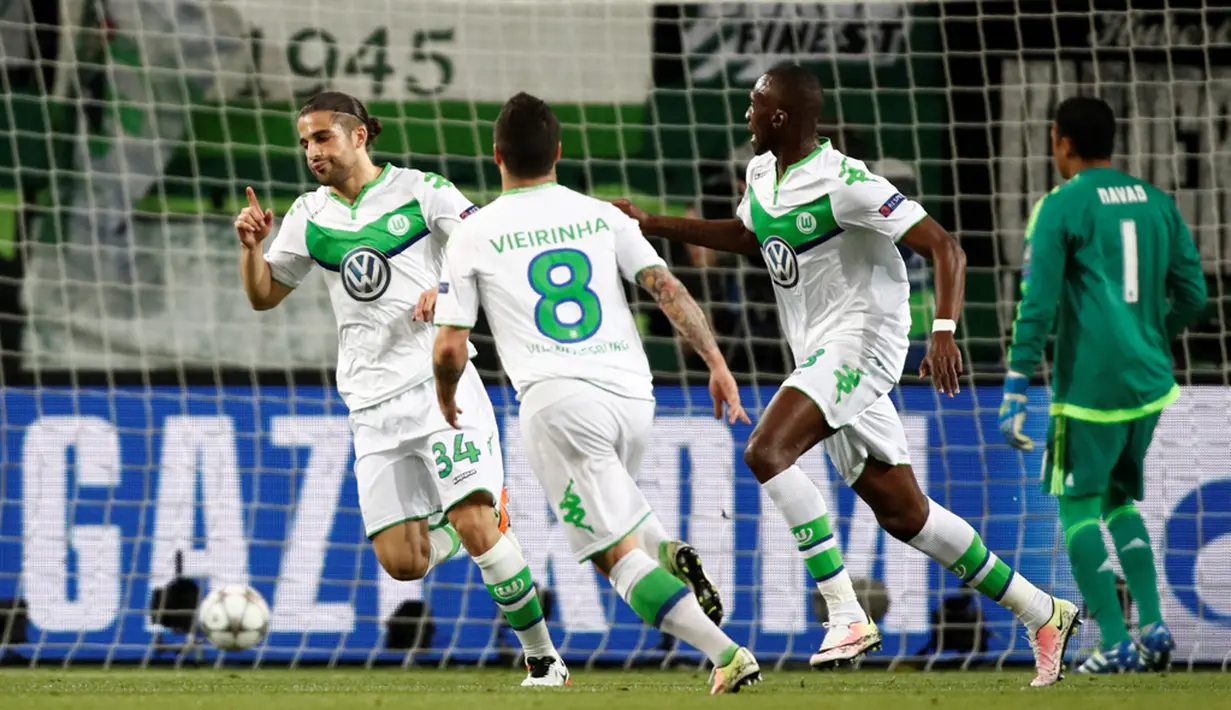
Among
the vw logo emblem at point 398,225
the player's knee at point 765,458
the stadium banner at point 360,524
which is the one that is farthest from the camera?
the stadium banner at point 360,524

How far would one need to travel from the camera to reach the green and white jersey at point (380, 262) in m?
6.20

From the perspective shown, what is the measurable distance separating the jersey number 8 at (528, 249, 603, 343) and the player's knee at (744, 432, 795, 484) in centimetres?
87

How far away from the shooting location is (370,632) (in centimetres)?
793

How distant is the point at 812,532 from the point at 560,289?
1312 mm

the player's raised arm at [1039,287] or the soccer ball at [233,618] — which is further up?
the player's raised arm at [1039,287]

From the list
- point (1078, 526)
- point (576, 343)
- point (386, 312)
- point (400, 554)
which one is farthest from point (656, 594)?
point (1078, 526)

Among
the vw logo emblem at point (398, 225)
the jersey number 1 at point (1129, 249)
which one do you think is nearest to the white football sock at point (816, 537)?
the jersey number 1 at point (1129, 249)

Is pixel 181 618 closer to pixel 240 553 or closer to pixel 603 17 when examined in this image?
pixel 240 553

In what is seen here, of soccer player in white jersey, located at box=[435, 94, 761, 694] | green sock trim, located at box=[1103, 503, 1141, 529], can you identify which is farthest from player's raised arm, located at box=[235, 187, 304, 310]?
green sock trim, located at box=[1103, 503, 1141, 529]

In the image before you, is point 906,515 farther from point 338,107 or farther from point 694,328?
point 338,107

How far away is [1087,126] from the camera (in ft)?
20.7

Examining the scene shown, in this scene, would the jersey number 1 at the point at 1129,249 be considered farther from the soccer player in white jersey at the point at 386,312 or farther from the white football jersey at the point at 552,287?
the soccer player in white jersey at the point at 386,312

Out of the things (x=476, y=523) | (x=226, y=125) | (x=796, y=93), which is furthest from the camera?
(x=226, y=125)

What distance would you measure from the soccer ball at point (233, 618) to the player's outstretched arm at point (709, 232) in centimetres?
255
